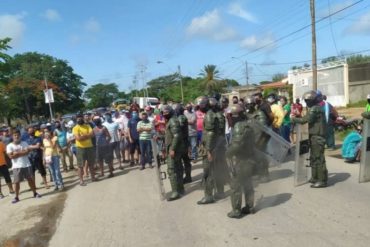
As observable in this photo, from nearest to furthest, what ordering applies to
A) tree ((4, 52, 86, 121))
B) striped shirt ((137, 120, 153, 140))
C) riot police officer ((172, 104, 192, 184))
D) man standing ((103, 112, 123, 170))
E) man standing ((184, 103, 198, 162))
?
1. riot police officer ((172, 104, 192, 184))
2. striped shirt ((137, 120, 153, 140))
3. man standing ((184, 103, 198, 162))
4. man standing ((103, 112, 123, 170))
5. tree ((4, 52, 86, 121))

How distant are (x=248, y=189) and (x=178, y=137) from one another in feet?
6.59

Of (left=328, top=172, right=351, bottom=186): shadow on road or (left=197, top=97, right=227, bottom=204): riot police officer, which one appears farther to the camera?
(left=328, top=172, right=351, bottom=186): shadow on road

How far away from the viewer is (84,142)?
11.2 meters

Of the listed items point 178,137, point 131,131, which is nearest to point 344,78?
point 131,131

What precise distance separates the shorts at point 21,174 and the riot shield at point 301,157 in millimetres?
5925

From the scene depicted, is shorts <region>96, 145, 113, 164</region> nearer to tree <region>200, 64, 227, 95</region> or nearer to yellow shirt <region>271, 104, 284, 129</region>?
yellow shirt <region>271, 104, 284, 129</region>

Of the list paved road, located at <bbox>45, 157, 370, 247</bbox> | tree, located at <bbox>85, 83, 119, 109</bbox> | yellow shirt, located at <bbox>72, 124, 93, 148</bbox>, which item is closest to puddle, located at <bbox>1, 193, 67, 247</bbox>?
paved road, located at <bbox>45, 157, 370, 247</bbox>

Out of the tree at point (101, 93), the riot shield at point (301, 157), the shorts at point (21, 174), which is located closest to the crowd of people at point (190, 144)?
the shorts at point (21, 174)

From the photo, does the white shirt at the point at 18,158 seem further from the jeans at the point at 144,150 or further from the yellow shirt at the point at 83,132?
the jeans at the point at 144,150

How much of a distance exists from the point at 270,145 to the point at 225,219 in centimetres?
222

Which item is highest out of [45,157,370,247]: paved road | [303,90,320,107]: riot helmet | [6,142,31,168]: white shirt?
[303,90,320,107]: riot helmet

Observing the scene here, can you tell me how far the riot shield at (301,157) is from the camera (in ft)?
26.6

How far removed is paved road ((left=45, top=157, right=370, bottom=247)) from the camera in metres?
5.80

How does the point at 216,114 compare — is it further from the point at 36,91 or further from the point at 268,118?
the point at 36,91
